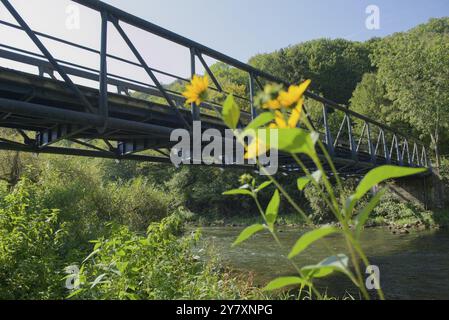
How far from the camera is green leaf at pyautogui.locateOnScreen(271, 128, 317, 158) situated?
115 cm

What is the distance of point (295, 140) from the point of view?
46.6 inches

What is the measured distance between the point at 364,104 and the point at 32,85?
44.9 metres

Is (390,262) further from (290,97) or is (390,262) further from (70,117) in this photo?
(290,97)

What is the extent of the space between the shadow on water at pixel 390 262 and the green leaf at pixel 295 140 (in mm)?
8252

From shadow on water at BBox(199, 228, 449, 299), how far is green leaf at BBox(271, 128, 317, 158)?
8252mm

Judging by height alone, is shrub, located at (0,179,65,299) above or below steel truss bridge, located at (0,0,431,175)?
below

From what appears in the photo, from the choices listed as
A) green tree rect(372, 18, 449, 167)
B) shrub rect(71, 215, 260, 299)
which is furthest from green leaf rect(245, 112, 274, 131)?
green tree rect(372, 18, 449, 167)

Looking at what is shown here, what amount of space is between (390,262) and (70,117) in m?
12.2

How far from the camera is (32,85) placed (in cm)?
691

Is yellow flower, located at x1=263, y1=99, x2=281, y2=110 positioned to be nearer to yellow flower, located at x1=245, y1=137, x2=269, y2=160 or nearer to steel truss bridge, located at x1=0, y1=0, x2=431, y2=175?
yellow flower, located at x1=245, y1=137, x2=269, y2=160

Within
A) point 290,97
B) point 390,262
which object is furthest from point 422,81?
point 290,97

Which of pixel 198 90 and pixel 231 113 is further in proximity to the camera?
pixel 198 90

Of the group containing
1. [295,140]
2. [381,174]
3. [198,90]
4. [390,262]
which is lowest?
[390,262]

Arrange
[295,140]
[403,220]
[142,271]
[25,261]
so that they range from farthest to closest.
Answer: [403,220] → [25,261] → [142,271] → [295,140]
